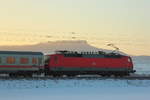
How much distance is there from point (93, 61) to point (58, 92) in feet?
57.6

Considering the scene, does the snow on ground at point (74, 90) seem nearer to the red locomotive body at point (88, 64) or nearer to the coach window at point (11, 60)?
the coach window at point (11, 60)

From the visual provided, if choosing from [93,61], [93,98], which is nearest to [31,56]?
[93,61]

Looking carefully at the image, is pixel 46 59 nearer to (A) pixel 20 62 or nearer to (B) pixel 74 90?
(A) pixel 20 62

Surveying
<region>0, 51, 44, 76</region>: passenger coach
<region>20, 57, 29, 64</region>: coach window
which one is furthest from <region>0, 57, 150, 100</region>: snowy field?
<region>20, 57, 29, 64</region>: coach window

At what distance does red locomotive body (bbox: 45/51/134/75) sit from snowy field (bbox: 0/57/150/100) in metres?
7.75

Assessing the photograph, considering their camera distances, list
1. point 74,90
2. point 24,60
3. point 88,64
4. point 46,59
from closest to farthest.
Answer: point 74,90
point 24,60
point 46,59
point 88,64

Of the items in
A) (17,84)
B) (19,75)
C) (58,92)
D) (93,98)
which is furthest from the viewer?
(19,75)

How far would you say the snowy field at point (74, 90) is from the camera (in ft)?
91.5

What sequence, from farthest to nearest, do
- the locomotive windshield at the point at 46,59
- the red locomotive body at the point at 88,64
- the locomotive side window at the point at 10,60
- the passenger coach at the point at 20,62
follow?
the locomotive windshield at the point at 46,59, the red locomotive body at the point at 88,64, the locomotive side window at the point at 10,60, the passenger coach at the point at 20,62

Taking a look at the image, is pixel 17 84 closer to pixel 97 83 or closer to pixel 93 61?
pixel 97 83

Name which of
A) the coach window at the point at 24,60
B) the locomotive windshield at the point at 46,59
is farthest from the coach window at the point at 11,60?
the locomotive windshield at the point at 46,59

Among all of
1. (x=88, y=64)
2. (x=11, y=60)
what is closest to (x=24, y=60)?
(x=11, y=60)

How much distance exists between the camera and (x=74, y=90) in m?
32.7

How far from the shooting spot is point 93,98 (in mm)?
27359
